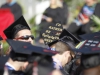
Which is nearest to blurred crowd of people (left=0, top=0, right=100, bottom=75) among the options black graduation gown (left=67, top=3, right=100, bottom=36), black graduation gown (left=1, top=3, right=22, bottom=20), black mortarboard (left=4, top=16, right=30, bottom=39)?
black mortarboard (left=4, top=16, right=30, bottom=39)

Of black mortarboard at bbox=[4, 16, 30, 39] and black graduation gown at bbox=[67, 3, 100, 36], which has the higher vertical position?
black mortarboard at bbox=[4, 16, 30, 39]

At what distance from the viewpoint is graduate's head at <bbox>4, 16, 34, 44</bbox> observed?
476 centimetres

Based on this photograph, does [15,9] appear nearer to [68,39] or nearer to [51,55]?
[68,39]

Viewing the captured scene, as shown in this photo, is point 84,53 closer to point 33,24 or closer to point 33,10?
point 33,24

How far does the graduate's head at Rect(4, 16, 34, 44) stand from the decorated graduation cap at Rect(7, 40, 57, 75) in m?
0.81

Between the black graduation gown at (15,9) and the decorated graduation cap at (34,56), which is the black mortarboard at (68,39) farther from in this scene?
the black graduation gown at (15,9)

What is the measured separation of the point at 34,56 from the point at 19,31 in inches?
44.9

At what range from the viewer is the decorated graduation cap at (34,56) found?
349cm

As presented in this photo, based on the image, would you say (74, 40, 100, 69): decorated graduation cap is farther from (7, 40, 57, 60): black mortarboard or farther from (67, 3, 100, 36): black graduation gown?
(67, 3, 100, 36): black graduation gown

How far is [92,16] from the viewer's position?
8.91 metres

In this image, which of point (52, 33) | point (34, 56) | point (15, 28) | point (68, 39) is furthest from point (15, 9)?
point (34, 56)

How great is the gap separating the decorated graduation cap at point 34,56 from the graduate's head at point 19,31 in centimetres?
81

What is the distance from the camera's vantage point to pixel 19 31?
4.79m

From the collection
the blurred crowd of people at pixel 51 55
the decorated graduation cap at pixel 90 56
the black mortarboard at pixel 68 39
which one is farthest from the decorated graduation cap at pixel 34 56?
the black mortarboard at pixel 68 39
